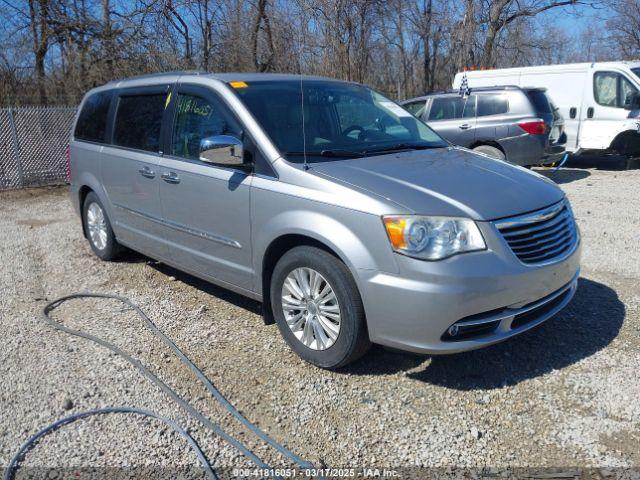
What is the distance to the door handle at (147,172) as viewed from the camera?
15.7 ft

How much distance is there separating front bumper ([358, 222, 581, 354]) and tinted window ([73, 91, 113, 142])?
3.76m

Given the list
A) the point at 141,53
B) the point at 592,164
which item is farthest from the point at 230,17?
the point at 592,164

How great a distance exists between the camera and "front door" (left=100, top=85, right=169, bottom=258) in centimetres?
485

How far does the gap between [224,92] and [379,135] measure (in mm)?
1203

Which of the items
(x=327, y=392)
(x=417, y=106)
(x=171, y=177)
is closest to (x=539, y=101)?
(x=417, y=106)

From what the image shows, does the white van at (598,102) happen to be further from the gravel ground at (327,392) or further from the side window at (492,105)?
the gravel ground at (327,392)

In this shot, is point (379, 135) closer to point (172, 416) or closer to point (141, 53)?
point (172, 416)

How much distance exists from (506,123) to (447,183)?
748 cm

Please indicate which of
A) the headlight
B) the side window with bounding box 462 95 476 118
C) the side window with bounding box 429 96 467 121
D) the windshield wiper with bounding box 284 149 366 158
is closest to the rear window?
the side window with bounding box 462 95 476 118

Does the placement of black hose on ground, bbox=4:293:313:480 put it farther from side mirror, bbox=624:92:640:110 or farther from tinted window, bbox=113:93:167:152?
side mirror, bbox=624:92:640:110

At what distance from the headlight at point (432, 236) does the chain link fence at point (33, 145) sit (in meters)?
11.1

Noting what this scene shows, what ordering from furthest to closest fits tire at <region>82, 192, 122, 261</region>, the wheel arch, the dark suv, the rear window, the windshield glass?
the rear window < the dark suv < tire at <region>82, 192, 122, 261</region> < the windshield glass < the wheel arch

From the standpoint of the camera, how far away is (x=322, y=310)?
3.54 metres

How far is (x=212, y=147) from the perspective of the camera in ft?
12.5
